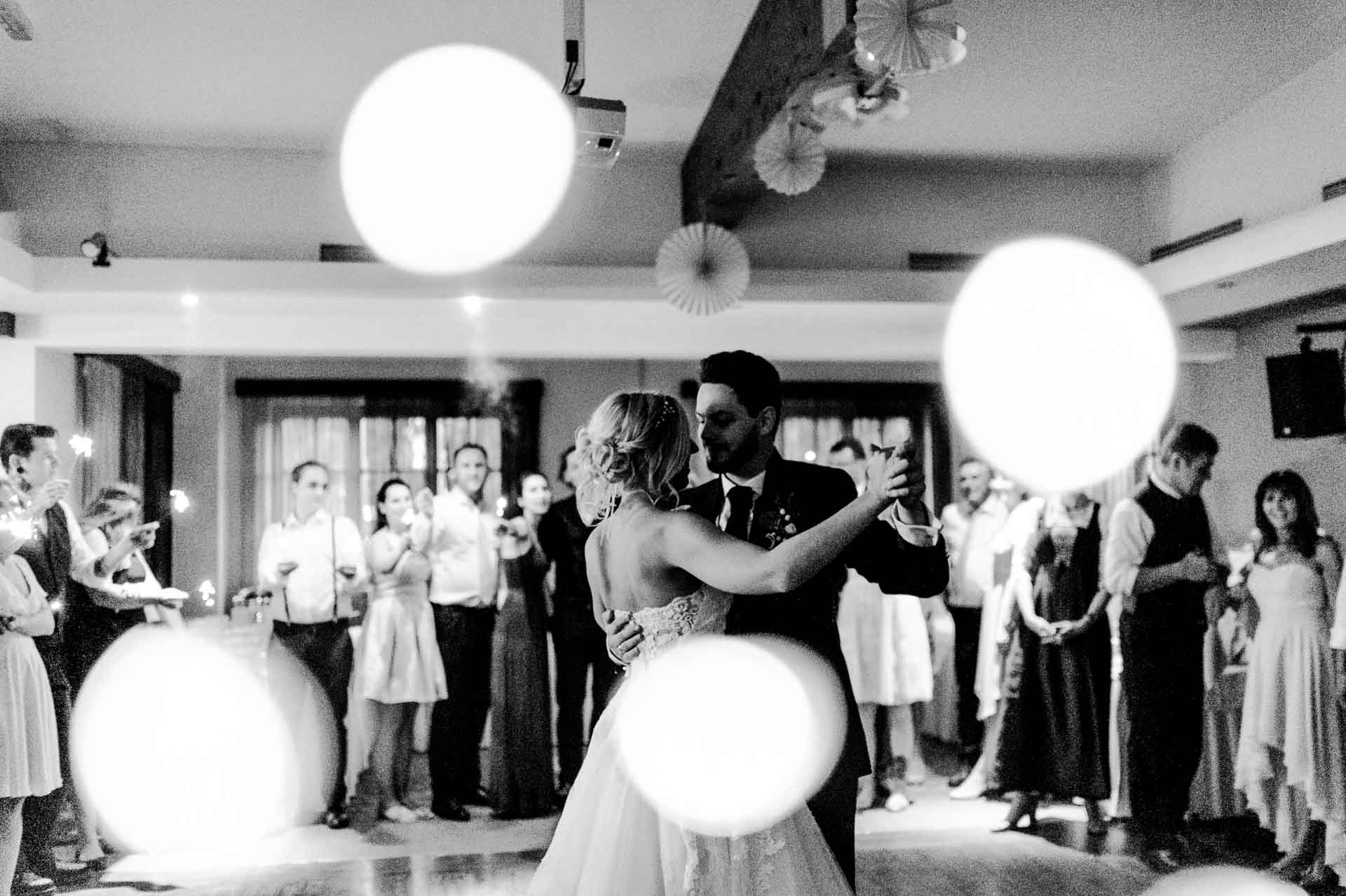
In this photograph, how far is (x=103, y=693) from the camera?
4465 millimetres

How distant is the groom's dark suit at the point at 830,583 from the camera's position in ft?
6.92

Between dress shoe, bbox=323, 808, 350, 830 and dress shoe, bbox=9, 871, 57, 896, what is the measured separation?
1088 millimetres

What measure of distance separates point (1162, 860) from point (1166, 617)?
36.6 inches

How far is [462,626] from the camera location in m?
5.22

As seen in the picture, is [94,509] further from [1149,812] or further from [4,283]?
[1149,812]

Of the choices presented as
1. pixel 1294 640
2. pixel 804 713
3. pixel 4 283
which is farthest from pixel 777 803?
pixel 4 283

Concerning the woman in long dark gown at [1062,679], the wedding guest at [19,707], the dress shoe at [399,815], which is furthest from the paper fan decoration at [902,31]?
the dress shoe at [399,815]

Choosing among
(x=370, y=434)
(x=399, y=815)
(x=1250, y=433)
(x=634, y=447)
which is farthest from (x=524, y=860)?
(x=1250, y=433)

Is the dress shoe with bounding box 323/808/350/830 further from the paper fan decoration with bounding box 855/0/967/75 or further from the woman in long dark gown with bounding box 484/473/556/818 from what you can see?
the paper fan decoration with bounding box 855/0/967/75

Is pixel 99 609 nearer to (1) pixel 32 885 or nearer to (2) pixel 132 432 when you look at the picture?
(1) pixel 32 885

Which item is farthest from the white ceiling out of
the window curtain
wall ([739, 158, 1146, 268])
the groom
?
the groom

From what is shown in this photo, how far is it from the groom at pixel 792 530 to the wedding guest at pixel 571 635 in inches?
108

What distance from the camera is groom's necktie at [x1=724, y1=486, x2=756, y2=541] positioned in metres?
2.31

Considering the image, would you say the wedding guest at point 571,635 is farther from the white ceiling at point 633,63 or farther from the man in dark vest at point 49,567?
the white ceiling at point 633,63
